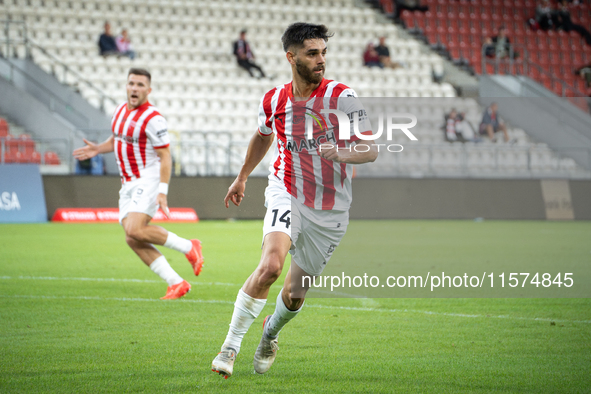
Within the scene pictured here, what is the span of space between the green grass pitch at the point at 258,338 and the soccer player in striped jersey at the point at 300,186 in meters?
0.35

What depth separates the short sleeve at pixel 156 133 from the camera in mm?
7418

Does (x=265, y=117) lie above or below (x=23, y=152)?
above

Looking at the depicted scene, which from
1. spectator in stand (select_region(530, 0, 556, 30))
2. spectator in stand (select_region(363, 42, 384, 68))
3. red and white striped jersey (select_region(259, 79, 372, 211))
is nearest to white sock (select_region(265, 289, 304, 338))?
red and white striped jersey (select_region(259, 79, 372, 211))

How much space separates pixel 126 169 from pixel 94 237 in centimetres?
643

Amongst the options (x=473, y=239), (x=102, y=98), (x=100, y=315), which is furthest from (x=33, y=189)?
(x=100, y=315)

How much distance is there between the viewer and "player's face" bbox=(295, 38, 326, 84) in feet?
14.6

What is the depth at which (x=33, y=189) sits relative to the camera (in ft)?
55.2

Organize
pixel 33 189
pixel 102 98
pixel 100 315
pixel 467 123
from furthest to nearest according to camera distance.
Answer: pixel 467 123
pixel 102 98
pixel 33 189
pixel 100 315

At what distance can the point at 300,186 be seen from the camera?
4.52 meters

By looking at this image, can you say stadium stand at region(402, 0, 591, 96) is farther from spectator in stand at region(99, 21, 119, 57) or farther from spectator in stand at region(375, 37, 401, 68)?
spectator in stand at region(99, 21, 119, 57)

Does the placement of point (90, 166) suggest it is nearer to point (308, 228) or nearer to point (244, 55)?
point (244, 55)

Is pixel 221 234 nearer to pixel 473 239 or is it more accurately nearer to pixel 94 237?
pixel 94 237

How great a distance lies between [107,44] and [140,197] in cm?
1539

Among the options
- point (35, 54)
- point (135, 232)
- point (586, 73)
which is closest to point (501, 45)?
point (586, 73)
